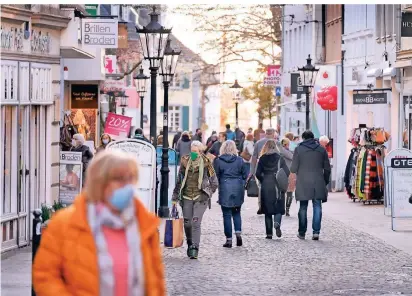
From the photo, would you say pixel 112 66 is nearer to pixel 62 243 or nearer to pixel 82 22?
pixel 82 22

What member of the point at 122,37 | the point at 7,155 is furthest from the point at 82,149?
the point at 122,37

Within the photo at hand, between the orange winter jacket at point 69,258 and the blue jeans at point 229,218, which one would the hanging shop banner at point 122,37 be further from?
the orange winter jacket at point 69,258

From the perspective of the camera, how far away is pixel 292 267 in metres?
17.1

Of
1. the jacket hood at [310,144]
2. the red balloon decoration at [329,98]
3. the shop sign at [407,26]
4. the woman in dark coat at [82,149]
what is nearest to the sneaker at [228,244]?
the jacket hood at [310,144]

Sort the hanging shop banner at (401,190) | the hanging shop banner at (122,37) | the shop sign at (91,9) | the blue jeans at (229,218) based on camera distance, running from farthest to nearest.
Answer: the shop sign at (91,9) < the hanging shop banner at (122,37) < the hanging shop banner at (401,190) < the blue jeans at (229,218)

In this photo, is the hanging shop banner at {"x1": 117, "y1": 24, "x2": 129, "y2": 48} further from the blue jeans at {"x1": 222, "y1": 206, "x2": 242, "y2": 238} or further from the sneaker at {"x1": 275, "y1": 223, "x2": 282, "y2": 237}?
the blue jeans at {"x1": 222, "y1": 206, "x2": 242, "y2": 238}

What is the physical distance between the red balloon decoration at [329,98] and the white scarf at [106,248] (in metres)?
34.4

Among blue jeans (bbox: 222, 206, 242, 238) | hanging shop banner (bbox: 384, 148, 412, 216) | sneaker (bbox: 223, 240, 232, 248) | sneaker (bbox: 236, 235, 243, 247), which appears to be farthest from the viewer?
hanging shop banner (bbox: 384, 148, 412, 216)

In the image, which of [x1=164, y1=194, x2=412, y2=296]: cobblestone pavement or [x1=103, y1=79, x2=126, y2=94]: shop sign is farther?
[x1=103, y1=79, x2=126, y2=94]: shop sign

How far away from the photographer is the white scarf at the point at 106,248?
6387 mm

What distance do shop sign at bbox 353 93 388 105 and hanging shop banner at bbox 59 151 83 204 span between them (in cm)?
1204

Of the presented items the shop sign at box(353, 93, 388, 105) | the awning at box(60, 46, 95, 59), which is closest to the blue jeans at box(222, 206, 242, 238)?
the awning at box(60, 46, 95, 59)

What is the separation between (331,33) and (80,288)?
41.8m

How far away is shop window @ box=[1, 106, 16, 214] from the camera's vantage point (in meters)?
18.1
